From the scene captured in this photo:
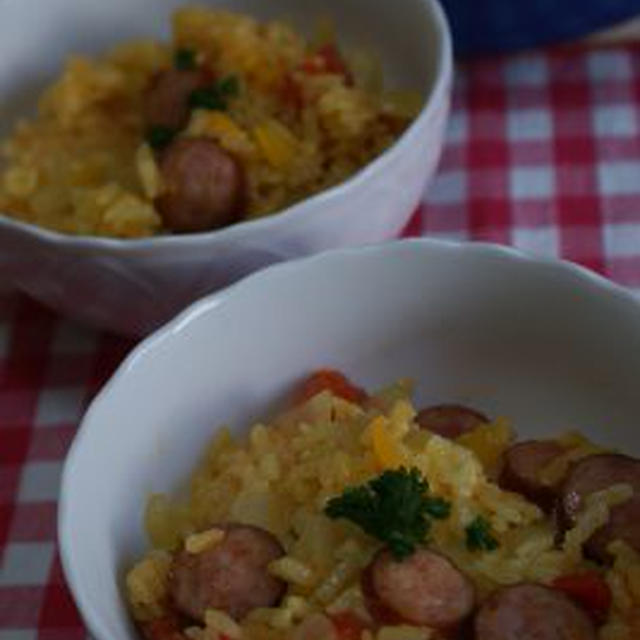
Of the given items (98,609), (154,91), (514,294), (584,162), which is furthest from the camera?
(584,162)

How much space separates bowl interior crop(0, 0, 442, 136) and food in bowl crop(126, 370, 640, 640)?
27.2 inches

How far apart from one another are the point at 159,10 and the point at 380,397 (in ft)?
2.48

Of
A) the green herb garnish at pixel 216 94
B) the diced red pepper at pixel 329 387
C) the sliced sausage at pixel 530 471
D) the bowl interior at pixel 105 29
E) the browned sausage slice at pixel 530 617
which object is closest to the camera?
the browned sausage slice at pixel 530 617

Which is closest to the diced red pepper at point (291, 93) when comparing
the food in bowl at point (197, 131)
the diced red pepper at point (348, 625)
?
the food in bowl at point (197, 131)

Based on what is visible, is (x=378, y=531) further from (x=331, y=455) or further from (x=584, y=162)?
(x=584, y=162)

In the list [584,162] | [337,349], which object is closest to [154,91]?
[337,349]

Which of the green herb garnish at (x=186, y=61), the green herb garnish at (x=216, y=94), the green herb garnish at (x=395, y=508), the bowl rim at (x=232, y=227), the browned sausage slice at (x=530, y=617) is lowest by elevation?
the browned sausage slice at (x=530, y=617)

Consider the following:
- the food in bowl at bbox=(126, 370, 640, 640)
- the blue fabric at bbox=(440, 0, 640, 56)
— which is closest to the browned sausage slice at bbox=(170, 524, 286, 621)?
the food in bowl at bbox=(126, 370, 640, 640)

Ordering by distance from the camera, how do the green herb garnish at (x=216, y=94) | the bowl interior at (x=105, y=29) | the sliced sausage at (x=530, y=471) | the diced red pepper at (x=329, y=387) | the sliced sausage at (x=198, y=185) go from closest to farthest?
the sliced sausage at (x=530, y=471) < the diced red pepper at (x=329, y=387) < the sliced sausage at (x=198, y=185) < the green herb garnish at (x=216, y=94) < the bowl interior at (x=105, y=29)

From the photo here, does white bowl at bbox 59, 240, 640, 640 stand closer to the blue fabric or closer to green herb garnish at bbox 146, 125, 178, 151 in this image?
green herb garnish at bbox 146, 125, 178, 151

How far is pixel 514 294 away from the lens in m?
1.61

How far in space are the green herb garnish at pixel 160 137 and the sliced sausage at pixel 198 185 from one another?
66 mm

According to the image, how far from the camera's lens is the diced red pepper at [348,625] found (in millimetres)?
1294

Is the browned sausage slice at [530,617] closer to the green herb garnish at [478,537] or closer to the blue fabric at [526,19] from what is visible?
the green herb garnish at [478,537]
